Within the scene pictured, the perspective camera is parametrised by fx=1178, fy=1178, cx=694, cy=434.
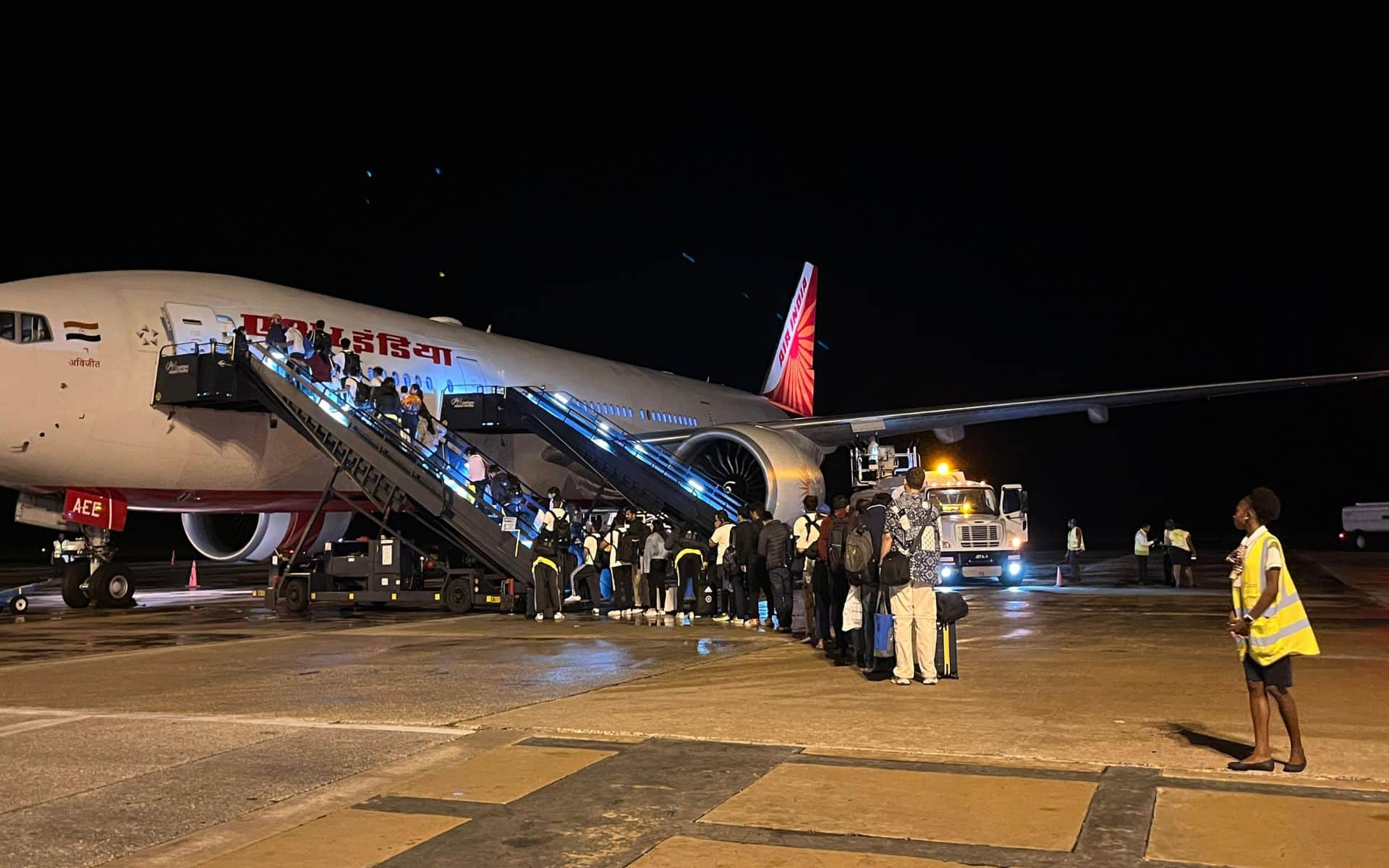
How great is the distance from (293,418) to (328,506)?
294 centimetres

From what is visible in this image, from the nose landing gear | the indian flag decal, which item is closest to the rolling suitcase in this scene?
the indian flag decal

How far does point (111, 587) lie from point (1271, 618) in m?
14.5

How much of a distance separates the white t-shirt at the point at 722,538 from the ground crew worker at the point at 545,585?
1.88 metres

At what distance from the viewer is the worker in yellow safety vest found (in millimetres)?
5027

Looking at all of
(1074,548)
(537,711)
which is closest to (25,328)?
(537,711)

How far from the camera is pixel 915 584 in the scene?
7816mm

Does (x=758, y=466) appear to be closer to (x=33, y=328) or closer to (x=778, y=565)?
(x=778, y=565)

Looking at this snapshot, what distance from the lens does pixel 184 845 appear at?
4113mm

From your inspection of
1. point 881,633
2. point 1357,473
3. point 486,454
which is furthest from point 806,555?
point 1357,473

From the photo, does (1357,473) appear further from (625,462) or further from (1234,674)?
(1234,674)

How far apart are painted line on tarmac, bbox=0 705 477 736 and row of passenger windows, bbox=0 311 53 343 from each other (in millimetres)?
7045

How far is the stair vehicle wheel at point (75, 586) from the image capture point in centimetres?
1536

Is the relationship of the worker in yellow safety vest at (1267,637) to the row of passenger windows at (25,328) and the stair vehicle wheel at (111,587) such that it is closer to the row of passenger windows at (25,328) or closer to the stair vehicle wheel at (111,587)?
the row of passenger windows at (25,328)

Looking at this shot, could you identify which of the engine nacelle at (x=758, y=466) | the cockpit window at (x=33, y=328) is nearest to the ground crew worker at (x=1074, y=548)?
the engine nacelle at (x=758, y=466)
